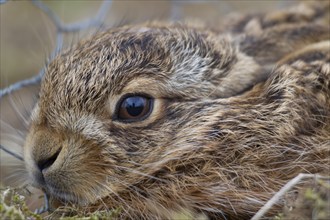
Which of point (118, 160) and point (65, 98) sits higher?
point (65, 98)

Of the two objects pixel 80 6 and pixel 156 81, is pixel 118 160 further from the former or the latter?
pixel 80 6

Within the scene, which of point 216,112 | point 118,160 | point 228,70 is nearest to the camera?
point 118,160

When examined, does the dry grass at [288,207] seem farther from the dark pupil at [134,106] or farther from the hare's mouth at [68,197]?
the dark pupil at [134,106]

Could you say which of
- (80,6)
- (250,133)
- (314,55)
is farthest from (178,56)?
(80,6)

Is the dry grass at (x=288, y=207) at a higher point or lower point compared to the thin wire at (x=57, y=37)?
lower

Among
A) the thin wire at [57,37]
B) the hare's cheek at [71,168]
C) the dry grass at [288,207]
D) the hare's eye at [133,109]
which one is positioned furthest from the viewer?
the thin wire at [57,37]

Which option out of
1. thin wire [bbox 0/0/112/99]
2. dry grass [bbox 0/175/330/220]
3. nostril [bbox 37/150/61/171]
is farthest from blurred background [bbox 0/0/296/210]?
dry grass [bbox 0/175/330/220]

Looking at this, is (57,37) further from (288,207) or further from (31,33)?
(288,207)

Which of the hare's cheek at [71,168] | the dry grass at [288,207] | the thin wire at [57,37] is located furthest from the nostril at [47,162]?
the thin wire at [57,37]
